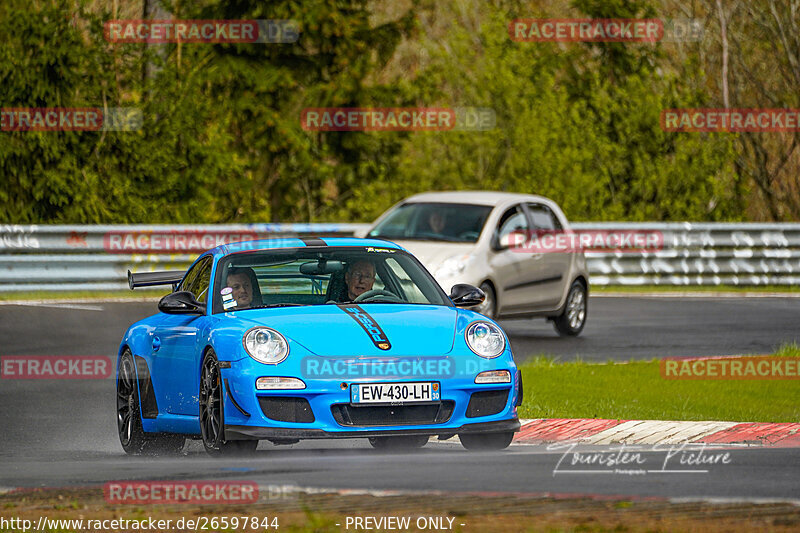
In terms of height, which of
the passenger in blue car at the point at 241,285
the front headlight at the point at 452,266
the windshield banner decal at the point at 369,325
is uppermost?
the passenger in blue car at the point at 241,285

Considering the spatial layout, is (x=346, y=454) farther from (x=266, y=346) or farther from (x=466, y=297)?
(x=466, y=297)

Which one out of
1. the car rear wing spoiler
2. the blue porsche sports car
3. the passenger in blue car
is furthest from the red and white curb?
the car rear wing spoiler

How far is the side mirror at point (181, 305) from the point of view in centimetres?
1002

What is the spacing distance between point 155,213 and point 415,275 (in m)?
17.7

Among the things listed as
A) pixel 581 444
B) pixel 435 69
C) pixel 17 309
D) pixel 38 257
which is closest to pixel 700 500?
pixel 581 444

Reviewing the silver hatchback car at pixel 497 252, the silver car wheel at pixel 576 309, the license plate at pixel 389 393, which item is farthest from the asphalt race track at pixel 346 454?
the silver hatchback car at pixel 497 252

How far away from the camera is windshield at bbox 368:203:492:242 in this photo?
18.8m

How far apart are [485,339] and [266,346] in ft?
4.26

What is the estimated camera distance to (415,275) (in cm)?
1062

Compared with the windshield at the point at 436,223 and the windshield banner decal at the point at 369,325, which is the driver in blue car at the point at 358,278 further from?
the windshield at the point at 436,223

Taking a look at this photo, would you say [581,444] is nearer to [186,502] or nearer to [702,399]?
[702,399]

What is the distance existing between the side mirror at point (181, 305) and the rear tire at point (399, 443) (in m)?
1.46

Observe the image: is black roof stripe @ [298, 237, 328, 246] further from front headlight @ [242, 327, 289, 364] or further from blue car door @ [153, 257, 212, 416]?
front headlight @ [242, 327, 289, 364]

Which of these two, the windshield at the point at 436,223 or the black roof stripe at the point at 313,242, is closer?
the black roof stripe at the point at 313,242
